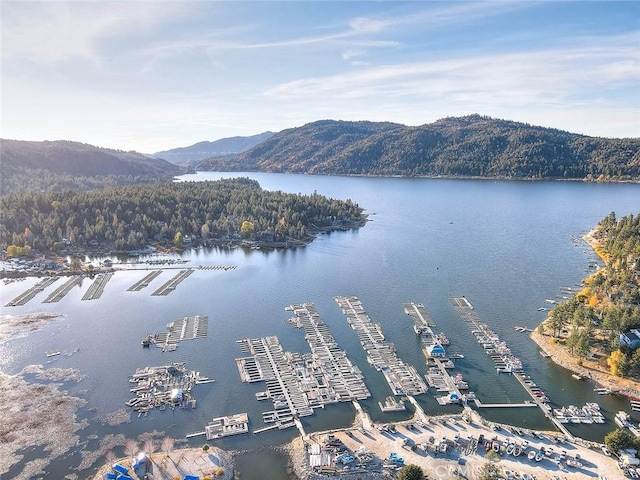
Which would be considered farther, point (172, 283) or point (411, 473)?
point (172, 283)

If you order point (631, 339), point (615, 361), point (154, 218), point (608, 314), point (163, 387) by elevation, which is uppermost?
point (154, 218)

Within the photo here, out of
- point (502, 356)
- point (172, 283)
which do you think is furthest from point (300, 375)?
point (172, 283)

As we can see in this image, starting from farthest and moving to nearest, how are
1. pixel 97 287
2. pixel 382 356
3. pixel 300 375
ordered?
pixel 97 287
pixel 382 356
pixel 300 375

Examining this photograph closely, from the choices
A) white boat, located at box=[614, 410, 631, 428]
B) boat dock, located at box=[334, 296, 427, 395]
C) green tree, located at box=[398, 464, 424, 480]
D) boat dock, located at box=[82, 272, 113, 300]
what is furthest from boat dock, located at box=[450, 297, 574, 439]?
boat dock, located at box=[82, 272, 113, 300]

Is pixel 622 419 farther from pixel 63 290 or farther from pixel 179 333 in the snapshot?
pixel 63 290

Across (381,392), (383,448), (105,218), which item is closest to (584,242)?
(381,392)

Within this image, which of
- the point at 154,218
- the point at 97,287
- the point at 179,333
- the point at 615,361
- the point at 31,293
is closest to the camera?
the point at 615,361

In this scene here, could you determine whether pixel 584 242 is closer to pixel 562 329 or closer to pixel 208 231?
pixel 562 329
